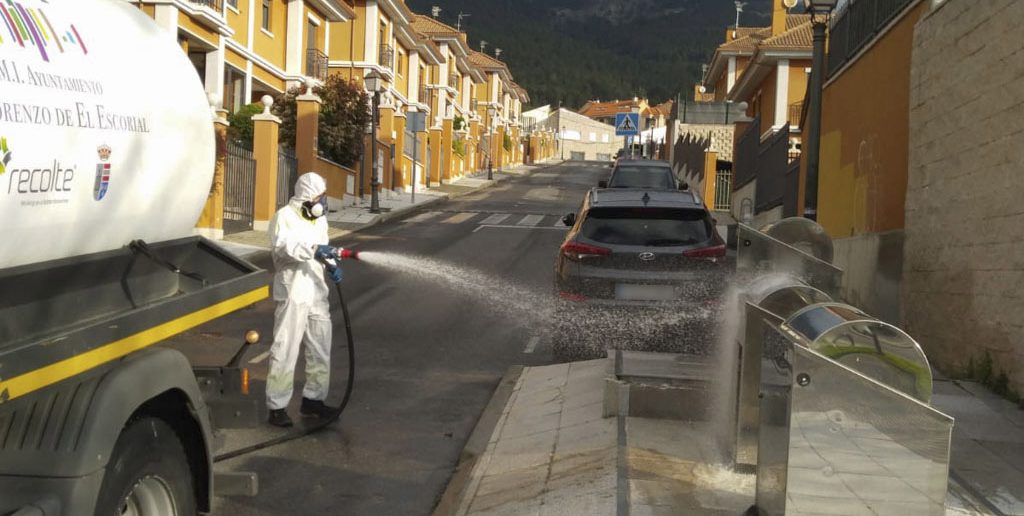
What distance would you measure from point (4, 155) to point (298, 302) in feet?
13.3

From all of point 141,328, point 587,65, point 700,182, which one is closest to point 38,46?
point 141,328

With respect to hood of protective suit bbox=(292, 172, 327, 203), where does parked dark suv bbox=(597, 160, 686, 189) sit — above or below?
Answer: above

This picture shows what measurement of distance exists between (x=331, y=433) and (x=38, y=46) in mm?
4368

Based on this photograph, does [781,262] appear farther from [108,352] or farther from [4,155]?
[4,155]

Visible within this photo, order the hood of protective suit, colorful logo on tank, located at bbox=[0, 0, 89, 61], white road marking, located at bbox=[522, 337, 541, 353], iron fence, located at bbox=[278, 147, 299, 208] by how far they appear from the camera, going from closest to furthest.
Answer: colorful logo on tank, located at bbox=[0, 0, 89, 61] → the hood of protective suit → white road marking, located at bbox=[522, 337, 541, 353] → iron fence, located at bbox=[278, 147, 299, 208]

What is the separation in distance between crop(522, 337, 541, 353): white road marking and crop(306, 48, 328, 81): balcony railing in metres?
26.3

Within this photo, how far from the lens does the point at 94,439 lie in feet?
10.3

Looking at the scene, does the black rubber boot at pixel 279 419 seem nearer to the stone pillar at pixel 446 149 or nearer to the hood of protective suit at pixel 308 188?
the hood of protective suit at pixel 308 188

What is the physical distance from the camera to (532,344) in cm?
1097

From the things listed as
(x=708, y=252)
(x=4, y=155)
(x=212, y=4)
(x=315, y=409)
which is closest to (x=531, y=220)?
(x=212, y=4)

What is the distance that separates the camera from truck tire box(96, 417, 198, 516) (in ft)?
10.8

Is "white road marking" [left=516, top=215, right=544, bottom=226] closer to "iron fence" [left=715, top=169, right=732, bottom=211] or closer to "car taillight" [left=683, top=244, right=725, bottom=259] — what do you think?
"iron fence" [left=715, top=169, right=732, bottom=211]

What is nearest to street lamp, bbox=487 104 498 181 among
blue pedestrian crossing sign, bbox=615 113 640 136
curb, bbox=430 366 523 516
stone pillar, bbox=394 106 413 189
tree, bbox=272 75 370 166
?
blue pedestrian crossing sign, bbox=615 113 640 136

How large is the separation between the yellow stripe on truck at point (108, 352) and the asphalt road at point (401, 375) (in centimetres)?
18
